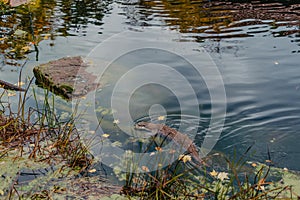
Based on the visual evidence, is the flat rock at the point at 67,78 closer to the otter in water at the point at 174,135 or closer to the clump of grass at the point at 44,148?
the otter in water at the point at 174,135

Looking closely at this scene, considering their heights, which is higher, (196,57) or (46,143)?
(196,57)

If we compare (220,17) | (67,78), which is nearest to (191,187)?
(67,78)

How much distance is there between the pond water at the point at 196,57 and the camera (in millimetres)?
4430

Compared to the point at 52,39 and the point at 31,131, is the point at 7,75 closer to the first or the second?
the point at 52,39

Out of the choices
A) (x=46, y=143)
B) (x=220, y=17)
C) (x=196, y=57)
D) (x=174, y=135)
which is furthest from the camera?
(x=220, y=17)

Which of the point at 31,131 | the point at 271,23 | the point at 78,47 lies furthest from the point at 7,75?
the point at 271,23

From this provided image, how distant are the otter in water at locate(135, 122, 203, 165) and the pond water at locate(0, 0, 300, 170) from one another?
0.66 ft

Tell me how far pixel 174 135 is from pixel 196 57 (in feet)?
9.69

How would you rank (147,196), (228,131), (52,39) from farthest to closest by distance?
(52,39) → (228,131) → (147,196)

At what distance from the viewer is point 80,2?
11.8 metres

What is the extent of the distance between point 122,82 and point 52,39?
10.5ft

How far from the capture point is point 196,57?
662 cm

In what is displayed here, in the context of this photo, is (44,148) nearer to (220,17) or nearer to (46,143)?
(46,143)

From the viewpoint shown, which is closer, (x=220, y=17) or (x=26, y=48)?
(x=26, y=48)
